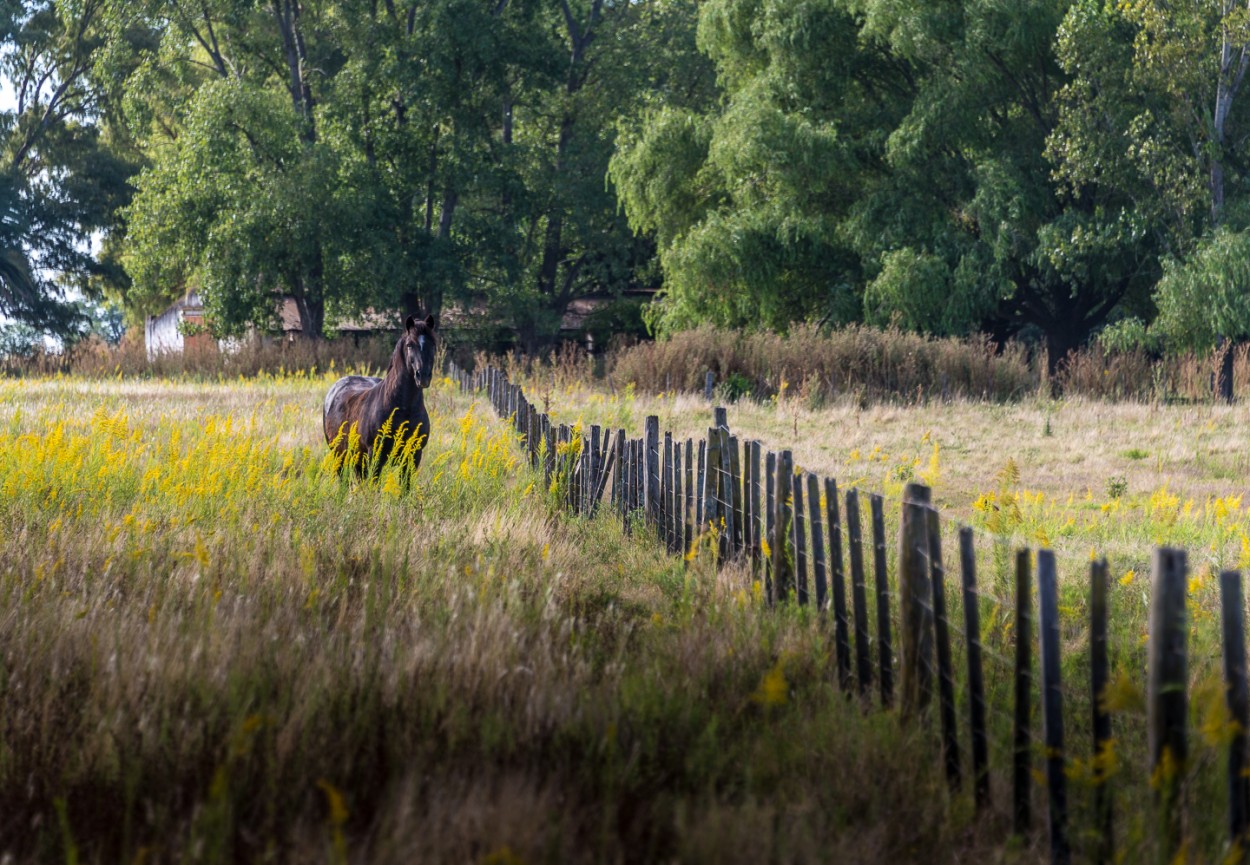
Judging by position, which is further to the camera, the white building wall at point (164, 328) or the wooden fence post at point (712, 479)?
the white building wall at point (164, 328)

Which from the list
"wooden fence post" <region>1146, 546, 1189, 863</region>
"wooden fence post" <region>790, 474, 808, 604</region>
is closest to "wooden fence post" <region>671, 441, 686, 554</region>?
"wooden fence post" <region>790, 474, 808, 604</region>

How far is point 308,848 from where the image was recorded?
3.44 meters

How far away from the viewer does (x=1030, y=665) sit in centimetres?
509

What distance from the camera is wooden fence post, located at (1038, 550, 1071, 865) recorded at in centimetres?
379

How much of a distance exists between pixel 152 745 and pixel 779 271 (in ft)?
99.9

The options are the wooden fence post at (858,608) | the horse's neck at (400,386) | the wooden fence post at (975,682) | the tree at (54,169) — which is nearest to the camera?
the wooden fence post at (975,682)

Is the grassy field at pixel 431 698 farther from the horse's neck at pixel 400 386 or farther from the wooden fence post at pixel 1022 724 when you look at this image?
the horse's neck at pixel 400 386

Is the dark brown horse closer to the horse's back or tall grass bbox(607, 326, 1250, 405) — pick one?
the horse's back

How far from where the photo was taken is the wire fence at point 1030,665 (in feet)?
11.1

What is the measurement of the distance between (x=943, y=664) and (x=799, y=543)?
5.84 ft

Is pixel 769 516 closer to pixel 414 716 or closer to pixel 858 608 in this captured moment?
pixel 858 608

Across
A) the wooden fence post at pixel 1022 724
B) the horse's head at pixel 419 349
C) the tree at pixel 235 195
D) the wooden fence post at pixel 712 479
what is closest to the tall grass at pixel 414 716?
the wooden fence post at pixel 1022 724

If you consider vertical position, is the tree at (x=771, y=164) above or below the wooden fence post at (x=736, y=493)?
above

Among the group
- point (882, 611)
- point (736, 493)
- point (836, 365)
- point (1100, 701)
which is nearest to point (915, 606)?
point (882, 611)
